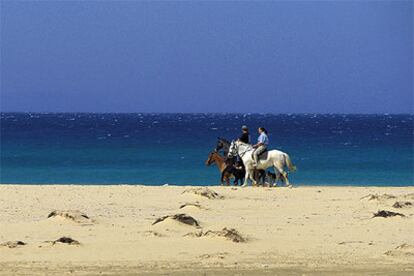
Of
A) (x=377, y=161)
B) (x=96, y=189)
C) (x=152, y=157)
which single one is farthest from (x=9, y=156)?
(x=96, y=189)

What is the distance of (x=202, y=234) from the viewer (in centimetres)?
1769

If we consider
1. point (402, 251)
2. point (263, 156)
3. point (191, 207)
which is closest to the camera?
point (402, 251)

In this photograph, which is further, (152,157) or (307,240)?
(152,157)

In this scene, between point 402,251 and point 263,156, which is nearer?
point 402,251

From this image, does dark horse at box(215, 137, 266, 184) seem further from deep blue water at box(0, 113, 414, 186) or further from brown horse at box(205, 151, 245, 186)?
deep blue water at box(0, 113, 414, 186)

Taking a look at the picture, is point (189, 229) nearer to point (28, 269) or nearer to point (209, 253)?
point (209, 253)

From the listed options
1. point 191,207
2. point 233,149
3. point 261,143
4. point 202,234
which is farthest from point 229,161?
point 202,234

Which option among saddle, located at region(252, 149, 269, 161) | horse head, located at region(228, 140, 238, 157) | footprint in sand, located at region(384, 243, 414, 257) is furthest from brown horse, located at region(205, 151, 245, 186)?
footprint in sand, located at region(384, 243, 414, 257)

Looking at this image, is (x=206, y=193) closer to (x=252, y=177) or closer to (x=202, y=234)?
(x=252, y=177)

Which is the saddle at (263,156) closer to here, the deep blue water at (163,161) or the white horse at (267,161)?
the white horse at (267,161)

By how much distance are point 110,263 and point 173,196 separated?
1051 centimetres

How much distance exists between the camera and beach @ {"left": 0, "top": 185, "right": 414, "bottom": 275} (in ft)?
50.5

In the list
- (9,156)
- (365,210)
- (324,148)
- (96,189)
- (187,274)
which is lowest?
(187,274)

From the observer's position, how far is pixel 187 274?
14.6m
